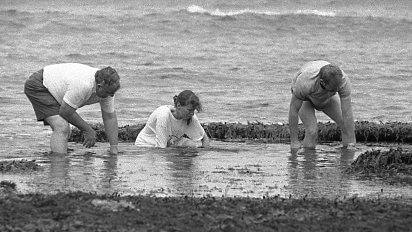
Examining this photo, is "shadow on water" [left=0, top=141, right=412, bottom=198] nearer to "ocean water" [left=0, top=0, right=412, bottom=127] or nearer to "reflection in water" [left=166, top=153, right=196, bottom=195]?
"reflection in water" [left=166, top=153, right=196, bottom=195]

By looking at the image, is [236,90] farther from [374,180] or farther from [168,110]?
[374,180]

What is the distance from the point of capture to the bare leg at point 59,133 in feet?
37.5

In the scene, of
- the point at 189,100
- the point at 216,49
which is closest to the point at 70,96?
the point at 189,100

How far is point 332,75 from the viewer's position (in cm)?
1160

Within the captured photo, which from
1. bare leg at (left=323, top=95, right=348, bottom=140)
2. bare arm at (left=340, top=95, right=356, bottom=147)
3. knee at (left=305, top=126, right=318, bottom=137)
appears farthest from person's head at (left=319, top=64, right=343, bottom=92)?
knee at (left=305, top=126, right=318, bottom=137)

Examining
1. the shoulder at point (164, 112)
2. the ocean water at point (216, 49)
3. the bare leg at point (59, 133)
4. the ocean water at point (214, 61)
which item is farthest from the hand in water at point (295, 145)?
the ocean water at point (216, 49)

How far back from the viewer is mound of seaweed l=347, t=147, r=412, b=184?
9781mm

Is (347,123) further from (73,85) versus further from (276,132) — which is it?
(73,85)

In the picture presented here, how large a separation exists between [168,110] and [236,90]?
7.90m

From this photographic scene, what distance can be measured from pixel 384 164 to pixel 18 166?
12.5ft

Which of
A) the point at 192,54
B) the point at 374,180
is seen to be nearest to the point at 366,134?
the point at 374,180

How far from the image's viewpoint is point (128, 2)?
39812mm

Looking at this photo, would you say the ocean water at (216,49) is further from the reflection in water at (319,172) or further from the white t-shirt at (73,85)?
the white t-shirt at (73,85)

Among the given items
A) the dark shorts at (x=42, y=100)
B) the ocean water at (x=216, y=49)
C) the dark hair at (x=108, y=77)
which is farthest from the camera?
the ocean water at (x=216, y=49)
